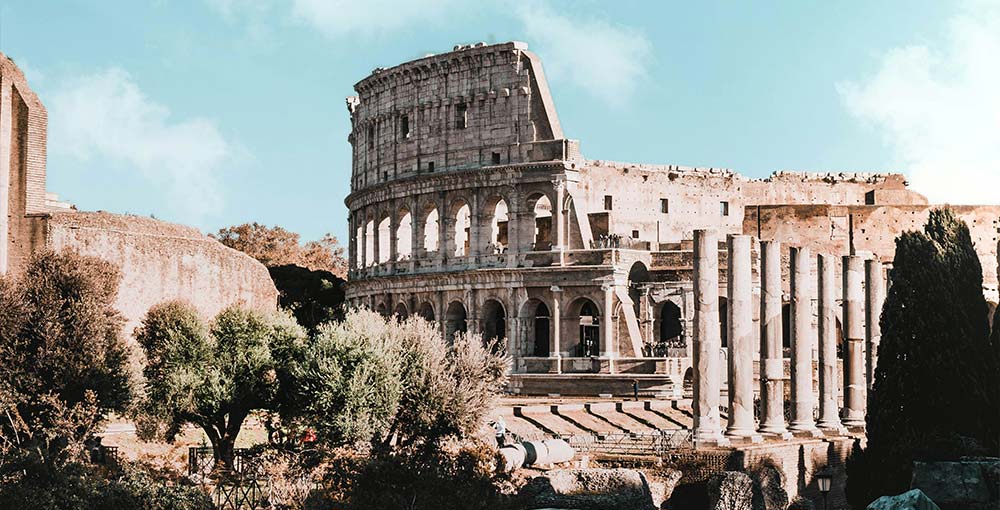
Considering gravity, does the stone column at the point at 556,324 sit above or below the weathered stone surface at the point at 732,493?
above

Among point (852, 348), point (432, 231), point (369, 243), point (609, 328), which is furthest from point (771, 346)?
point (369, 243)

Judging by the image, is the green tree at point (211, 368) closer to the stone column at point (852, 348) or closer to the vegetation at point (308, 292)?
the stone column at point (852, 348)

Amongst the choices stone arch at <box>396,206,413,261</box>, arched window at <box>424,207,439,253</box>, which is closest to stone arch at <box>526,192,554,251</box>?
arched window at <box>424,207,439,253</box>

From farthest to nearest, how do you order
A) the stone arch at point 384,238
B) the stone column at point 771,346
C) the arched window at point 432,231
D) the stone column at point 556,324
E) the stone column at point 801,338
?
the arched window at point 432,231
the stone arch at point 384,238
the stone column at point 556,324
the stone column at point 801,338
the stone column at point 771,346

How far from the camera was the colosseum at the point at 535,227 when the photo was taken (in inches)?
2149

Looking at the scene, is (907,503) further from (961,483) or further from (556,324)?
(556,324)

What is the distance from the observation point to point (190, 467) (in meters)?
28.8

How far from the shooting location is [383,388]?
31281 mm

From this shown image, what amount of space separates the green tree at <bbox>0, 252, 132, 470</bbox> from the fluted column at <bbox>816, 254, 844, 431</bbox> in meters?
20.9

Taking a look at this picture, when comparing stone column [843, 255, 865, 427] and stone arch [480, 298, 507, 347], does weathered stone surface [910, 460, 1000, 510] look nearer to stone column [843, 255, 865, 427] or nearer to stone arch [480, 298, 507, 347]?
stone column [843, 255, 865, 427]

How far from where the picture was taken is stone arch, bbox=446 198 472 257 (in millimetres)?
59281

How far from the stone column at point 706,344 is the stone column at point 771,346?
325 centimetres

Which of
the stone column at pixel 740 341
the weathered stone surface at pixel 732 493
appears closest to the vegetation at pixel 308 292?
the stone column at pixel 740 341

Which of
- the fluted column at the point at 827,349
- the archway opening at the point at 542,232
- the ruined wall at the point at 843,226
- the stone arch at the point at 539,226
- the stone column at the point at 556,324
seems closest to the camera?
the fluted column at the point at 827,349
